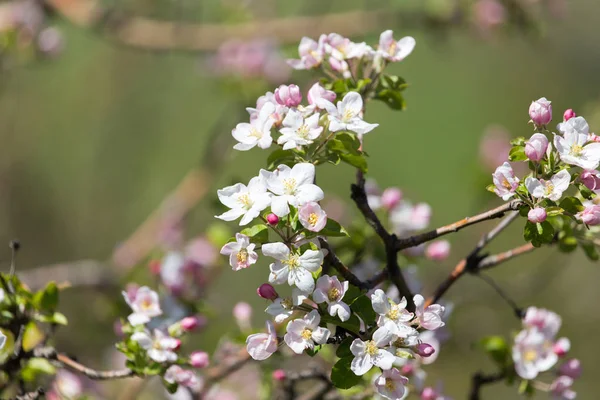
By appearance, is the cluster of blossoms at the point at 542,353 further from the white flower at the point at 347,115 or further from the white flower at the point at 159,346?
the white flower at the point at 159,346

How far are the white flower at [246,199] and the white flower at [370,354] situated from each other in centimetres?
26

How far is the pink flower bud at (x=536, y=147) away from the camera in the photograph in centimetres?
109

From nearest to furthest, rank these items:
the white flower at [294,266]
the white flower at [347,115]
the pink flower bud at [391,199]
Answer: the white flower at [294,266]
the white flower at [347,115]
the pink flower bud at [391,199]

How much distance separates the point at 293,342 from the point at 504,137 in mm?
2894

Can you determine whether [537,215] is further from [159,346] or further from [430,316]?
[159,346]

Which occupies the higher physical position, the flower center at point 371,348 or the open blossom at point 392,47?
the open blossom at point 392,47

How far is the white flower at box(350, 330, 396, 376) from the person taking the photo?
1073 mm

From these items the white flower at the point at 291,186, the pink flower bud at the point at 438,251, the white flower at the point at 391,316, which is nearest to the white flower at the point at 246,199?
the white flower at the point at 291,186

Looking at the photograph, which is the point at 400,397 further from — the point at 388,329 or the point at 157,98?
the point at 157,98

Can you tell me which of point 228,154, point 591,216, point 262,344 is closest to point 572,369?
point 591,216

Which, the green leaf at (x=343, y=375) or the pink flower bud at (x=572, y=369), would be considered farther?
the pink flower bud at (x=572, y=369)

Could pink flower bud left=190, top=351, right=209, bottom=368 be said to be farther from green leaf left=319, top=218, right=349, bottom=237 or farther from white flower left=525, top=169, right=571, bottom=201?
white flower left=525, top=169, right=571, bottom=201

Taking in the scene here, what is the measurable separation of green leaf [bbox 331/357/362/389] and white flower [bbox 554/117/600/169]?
1.58ft

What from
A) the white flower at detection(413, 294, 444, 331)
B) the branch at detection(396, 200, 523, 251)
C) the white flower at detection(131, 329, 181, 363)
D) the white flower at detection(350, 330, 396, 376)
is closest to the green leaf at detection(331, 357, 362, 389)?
the white flower at detection(350, 330, 396, 376)
